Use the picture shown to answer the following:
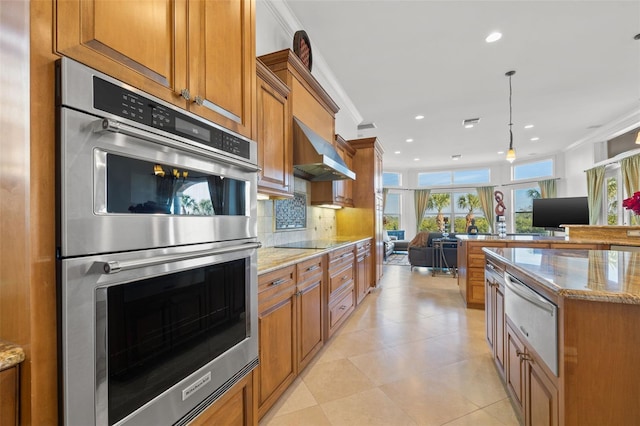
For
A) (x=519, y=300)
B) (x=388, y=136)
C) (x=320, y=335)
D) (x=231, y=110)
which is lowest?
(x=320, y=335)

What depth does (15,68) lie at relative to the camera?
0.62m

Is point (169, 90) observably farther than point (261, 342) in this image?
No

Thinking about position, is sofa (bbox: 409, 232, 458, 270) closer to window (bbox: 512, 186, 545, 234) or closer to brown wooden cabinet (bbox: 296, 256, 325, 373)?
brown wooden cabinet (bbox: 296, 256, 325, 373)

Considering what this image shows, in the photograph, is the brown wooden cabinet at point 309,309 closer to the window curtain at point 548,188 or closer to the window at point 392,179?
the window curtain at point 548,188

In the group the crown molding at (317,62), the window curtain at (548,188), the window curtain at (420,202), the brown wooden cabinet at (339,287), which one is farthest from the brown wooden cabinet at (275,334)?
the window curtain at (420,202)

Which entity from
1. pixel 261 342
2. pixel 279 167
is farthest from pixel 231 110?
pixel 261 342

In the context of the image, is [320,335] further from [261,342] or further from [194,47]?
[194,47]

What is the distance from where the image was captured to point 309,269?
227 cm

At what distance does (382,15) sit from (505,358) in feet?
10.2

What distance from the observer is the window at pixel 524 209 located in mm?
9453

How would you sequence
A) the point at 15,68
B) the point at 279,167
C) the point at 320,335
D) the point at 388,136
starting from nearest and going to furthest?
the point at 15,68
the point at 279,167
the point at 320,335
the point at 388,136

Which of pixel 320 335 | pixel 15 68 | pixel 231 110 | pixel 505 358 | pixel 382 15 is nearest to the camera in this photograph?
pixel 15 68

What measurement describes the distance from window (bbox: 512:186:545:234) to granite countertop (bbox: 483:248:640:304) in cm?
914

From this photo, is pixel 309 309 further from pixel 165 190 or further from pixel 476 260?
pixel 476 260
